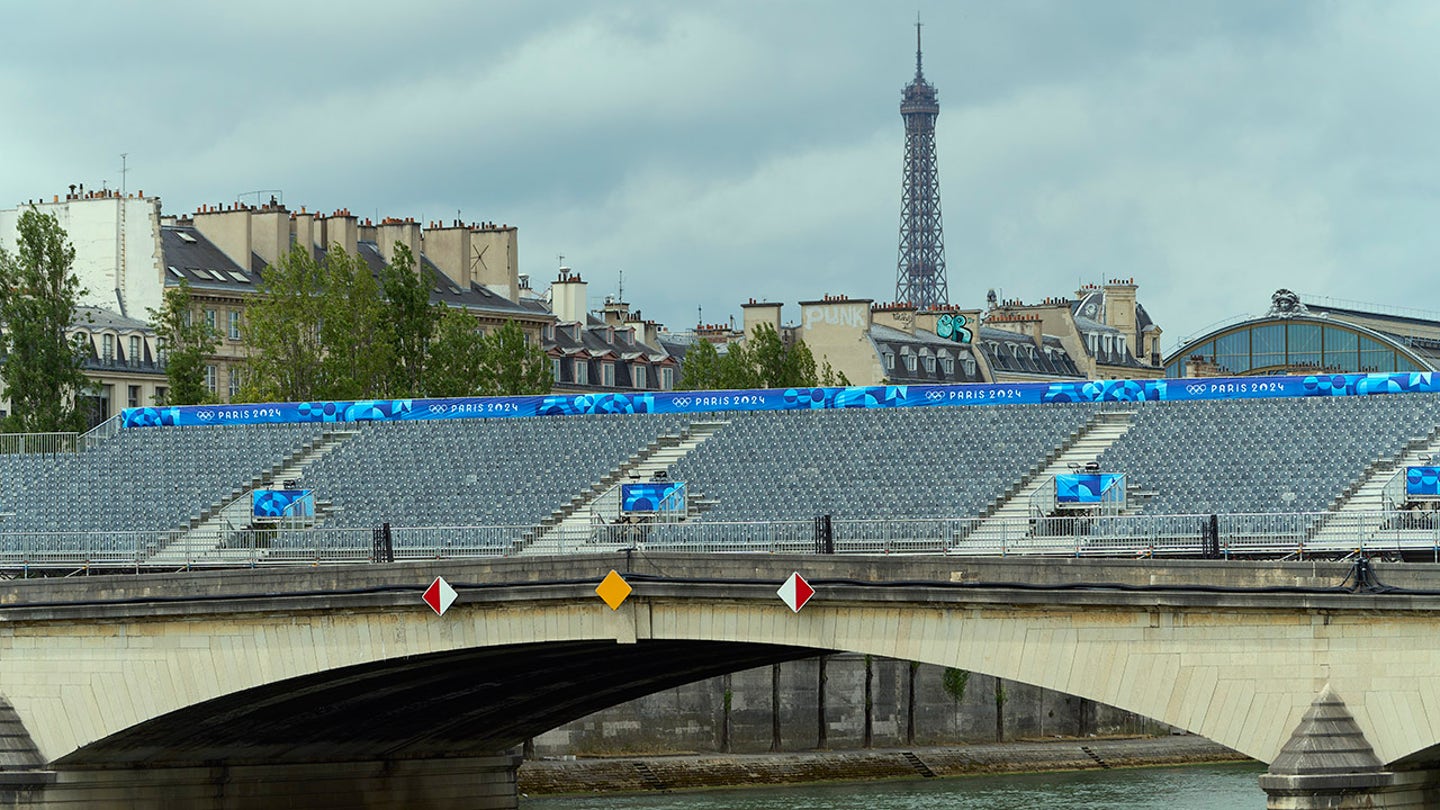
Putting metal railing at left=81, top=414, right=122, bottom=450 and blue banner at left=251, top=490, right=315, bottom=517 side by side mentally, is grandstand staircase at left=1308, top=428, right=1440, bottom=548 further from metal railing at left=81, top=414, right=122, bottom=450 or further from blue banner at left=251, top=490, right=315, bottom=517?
metal railing at left=81, top=414, right=122, bottom=450

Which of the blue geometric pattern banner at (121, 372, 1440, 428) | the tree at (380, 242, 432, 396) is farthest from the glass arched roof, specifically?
the blue geometric pattern banner at (121, 372, 1440, 428)

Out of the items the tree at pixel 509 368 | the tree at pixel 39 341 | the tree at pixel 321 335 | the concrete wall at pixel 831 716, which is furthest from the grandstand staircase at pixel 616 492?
the tree at pixel 509 368

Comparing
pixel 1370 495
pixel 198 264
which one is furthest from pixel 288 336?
pixel 1370 495

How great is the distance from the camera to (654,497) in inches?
2263

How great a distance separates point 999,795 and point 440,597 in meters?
32.3

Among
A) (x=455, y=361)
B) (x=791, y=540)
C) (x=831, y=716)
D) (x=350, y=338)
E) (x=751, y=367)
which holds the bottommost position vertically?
(x=831, y=716)

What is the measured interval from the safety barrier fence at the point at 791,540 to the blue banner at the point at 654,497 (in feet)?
4.12

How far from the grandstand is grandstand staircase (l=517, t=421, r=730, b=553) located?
77 mm

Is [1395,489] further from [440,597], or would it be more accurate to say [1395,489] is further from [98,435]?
[98,435]

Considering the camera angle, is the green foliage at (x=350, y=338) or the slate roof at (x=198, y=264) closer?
the green foliage at (x=350, y=338)

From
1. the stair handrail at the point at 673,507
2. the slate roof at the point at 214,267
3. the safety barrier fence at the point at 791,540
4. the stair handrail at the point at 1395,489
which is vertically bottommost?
the safety barrier fence at the point at 791,540

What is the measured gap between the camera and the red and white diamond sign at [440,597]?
135ft

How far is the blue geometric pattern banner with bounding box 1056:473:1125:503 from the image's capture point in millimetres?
54125

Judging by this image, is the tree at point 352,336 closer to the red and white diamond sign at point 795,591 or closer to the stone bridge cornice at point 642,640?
the stone bridge cornice at point 642,640
